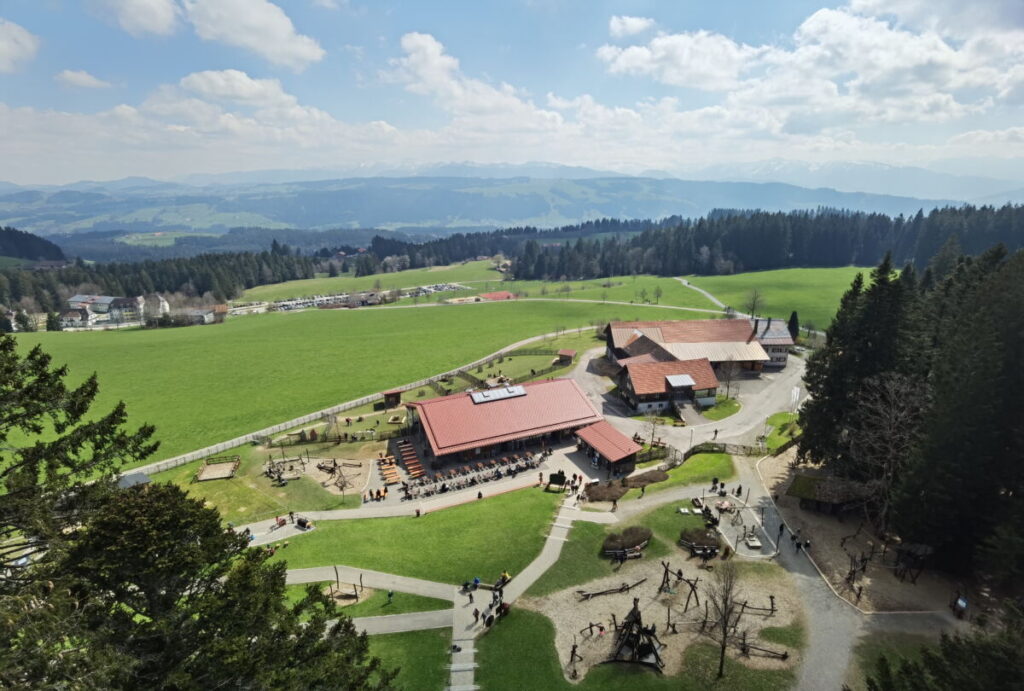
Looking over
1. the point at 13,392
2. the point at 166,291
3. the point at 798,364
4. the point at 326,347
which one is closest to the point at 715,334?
the point at 798,364

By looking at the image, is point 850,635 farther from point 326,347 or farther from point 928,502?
point 326,347

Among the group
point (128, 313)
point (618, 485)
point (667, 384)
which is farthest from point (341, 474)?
point (128, 313)

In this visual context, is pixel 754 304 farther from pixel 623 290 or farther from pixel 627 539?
pixel 627 539

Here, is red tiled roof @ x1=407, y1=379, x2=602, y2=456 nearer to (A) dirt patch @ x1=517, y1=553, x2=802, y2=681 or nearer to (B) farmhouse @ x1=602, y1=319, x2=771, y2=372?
(B) farmhouse @ x1=602, y1=319, x2=771, y2=372

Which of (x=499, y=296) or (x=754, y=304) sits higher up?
(x=754, y=304)

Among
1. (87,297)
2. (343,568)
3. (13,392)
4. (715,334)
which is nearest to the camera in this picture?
(13,392)

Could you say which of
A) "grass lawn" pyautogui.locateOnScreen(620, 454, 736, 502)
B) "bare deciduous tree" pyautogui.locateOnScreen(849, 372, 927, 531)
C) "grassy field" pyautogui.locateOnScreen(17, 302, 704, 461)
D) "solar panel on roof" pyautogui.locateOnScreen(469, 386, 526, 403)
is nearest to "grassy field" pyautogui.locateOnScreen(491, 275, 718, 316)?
"grassy field" pyautogui.locateOnScreen(17, 302, 704, 461)

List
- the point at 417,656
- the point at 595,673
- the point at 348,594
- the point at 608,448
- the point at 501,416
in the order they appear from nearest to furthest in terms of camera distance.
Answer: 1. the point at 595,673
2. the point at 417,656
3. the point at 348,594
4. the point at 608,448
5. the point at 501,416
